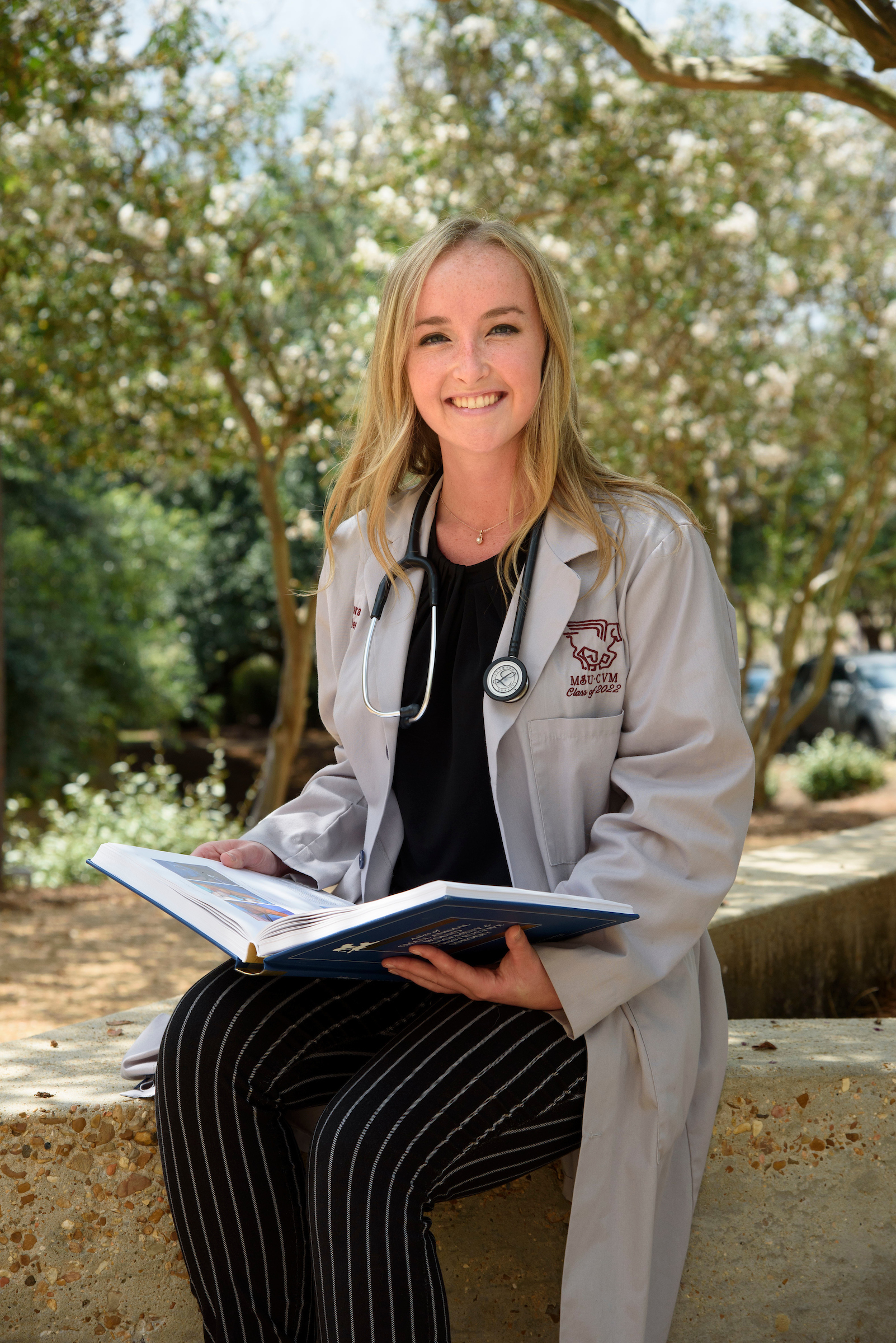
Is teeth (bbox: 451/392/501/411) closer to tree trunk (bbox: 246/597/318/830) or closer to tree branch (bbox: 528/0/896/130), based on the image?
tree branch (bbox: 528/0/896/130)

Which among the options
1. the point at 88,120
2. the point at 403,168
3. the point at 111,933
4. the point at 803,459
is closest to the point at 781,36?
the point at 403,168

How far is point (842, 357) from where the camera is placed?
1055 cm

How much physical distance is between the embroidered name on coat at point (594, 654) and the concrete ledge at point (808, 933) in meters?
1.45

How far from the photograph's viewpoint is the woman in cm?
182

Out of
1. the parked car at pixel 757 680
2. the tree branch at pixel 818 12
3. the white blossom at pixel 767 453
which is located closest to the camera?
the tree branch at pixel 818 12

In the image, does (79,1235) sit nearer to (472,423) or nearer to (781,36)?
(472,423)

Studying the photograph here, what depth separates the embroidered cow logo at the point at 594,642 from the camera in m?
2.11

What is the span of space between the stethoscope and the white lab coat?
0.06 feet

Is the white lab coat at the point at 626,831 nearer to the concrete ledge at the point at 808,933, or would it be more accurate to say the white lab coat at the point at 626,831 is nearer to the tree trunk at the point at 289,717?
the concrete ledge at the point at 808,933

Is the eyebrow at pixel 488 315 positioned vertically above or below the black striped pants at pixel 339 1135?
above

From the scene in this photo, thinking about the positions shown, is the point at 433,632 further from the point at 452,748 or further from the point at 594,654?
the point at 594,654

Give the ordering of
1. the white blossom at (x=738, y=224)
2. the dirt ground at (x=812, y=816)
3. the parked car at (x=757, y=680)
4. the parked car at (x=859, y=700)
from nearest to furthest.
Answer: the white blossom at (x=738, y=224)
the dirt ground at (x=812, y=816)
the parked car at (x=859, y=700)
the parked car at (x=757, y=680)

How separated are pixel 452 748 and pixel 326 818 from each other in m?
0.37

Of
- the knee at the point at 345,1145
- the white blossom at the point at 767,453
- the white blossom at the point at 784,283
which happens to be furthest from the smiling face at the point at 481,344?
the white blossom at the point at 767,453
